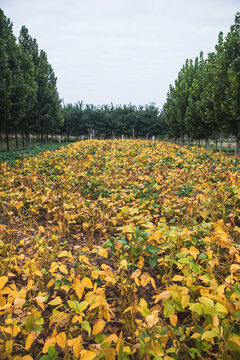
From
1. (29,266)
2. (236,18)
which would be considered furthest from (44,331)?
(236,18)

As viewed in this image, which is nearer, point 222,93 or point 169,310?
point 169,310

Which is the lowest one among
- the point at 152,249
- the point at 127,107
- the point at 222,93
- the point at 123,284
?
the point at 123,284

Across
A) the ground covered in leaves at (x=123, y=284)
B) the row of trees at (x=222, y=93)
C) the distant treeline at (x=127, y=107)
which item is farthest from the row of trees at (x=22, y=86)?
the row of trees at (x=222, y=93)

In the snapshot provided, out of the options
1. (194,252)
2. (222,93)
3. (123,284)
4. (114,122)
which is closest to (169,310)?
(194,252)

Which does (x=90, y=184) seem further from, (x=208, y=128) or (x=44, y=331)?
(x=208, y=128)

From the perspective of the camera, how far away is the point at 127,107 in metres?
47.5

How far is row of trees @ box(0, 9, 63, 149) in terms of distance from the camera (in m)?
12.2


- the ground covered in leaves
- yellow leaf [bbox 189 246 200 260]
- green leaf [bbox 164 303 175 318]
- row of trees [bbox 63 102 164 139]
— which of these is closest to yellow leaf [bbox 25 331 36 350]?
the ground covered in leaves

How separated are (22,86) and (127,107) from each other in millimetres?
36159

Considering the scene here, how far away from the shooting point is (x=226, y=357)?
1.18 metres

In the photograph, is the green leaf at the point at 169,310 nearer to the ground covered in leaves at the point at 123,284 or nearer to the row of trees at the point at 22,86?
Result: the ground covered in leaves at the point at 123,284

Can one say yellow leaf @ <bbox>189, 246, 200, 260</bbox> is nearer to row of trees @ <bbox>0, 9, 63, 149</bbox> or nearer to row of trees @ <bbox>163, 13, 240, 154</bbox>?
row of trees @ <bbox>163, 13, 240, 154</bbox>

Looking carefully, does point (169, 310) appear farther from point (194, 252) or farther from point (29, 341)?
point (29, 341)

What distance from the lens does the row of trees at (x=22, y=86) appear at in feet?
40.0
